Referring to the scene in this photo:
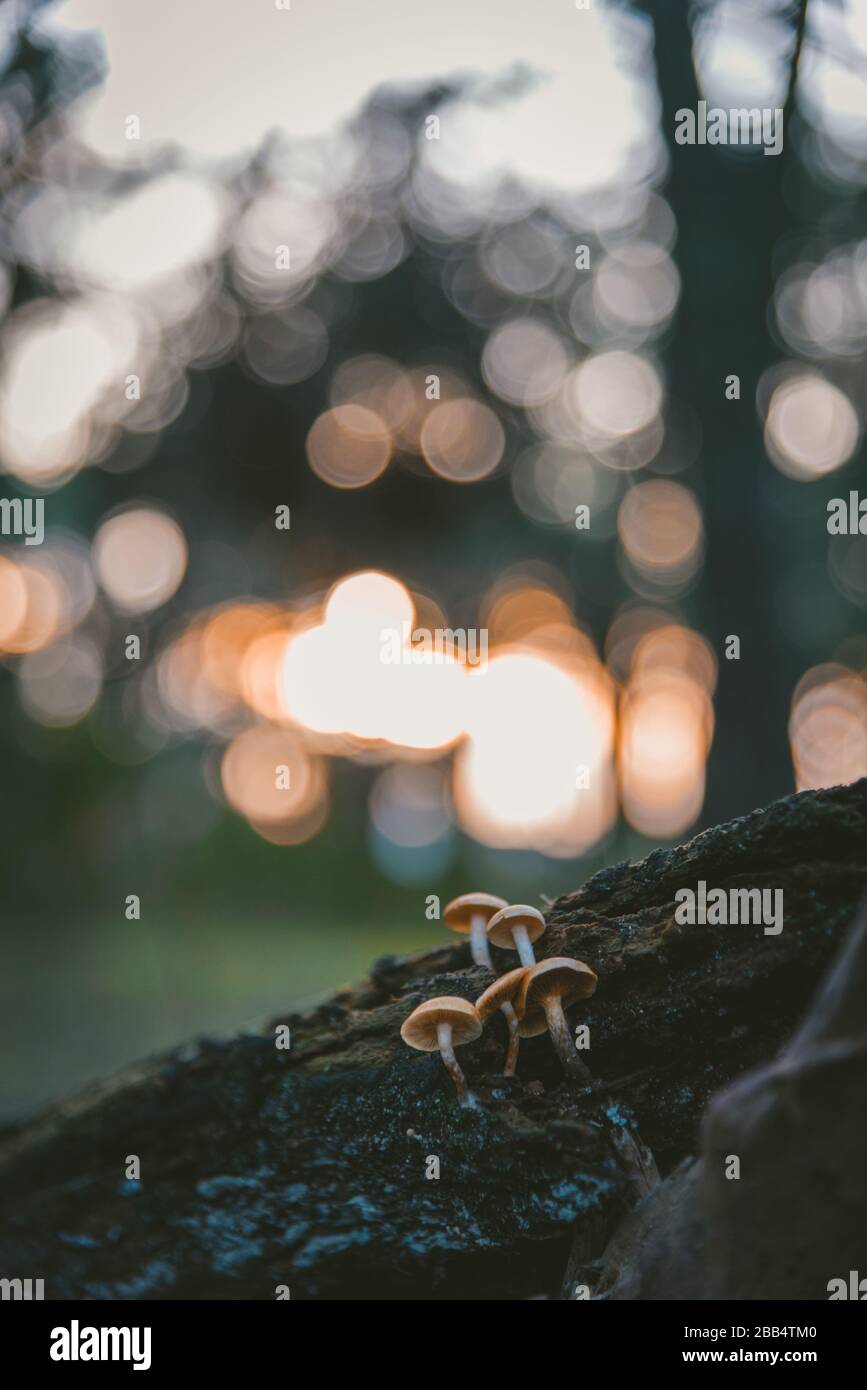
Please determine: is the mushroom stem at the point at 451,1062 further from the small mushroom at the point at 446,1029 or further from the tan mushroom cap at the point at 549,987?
the tan mushroom cap at the point at 549,987

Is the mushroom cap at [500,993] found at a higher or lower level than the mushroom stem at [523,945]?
lower

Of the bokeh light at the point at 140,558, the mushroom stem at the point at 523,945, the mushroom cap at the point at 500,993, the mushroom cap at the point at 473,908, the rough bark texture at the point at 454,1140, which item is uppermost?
the bokeh light at the point at 140,558

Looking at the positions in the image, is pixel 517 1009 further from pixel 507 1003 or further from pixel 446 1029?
pixel 446 1029

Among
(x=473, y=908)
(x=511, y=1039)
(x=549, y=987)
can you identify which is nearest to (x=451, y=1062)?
(x=511, y=1039)

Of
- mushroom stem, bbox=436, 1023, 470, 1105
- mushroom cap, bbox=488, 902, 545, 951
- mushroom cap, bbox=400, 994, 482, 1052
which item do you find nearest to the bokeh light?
mushroom cap, bbox=488, 902, 545, 951

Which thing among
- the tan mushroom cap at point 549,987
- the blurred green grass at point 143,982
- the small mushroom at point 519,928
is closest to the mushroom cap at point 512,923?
the small mushroom at point 519,928
